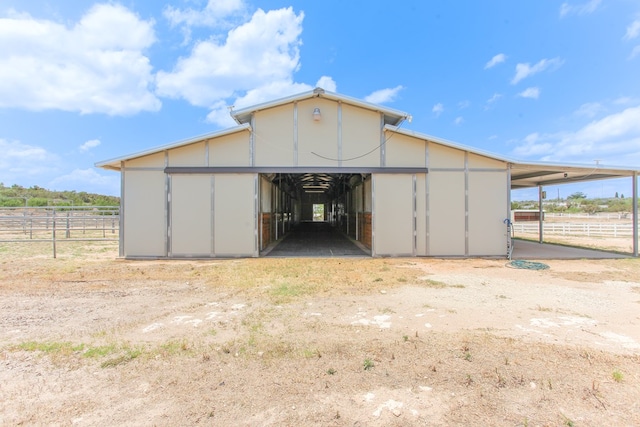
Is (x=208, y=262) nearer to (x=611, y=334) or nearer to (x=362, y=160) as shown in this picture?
(x=362, y=160)

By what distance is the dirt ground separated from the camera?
211 centimetres

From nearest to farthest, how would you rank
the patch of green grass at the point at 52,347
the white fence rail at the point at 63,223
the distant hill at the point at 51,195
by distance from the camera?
the patch of green grass at the point at 52,347 → the white fence rail at the point at 63,223 → the distant hill at the point at 51,195

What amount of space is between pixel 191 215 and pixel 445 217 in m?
7.07

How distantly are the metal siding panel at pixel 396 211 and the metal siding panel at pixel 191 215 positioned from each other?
475 centimetres

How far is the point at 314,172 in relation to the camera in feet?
29.6

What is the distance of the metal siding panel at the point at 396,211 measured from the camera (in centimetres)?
899

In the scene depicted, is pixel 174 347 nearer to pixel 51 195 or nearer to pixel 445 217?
pixel 445 217

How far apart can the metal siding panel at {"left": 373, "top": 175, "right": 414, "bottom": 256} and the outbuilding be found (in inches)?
1.1

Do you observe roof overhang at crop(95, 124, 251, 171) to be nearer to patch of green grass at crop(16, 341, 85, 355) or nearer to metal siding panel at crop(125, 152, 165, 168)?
metal siding panel at crop(125, 152, 165, 168)

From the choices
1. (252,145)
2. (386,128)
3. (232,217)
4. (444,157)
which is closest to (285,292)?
(232,217)

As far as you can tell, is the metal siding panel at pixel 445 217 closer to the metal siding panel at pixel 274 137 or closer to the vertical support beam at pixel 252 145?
the metal siding panel at pixel 274 137

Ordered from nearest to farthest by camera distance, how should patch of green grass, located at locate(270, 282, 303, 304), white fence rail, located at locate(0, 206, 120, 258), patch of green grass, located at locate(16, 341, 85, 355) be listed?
patch of green grass, located at locate(16, 341, 85, 355) → patch of green grass, located at locate(270, 282, 303, 304) → white fence rail, located at locate(0, 206, 120, 258)

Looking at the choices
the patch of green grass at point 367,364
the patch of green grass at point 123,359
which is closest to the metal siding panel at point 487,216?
the patch of green grass at point 367,364

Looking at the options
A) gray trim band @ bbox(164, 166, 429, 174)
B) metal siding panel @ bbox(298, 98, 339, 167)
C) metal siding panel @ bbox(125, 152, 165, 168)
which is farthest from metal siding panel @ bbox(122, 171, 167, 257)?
metal siding panel @ bbox(298, 98, 339, 167)
